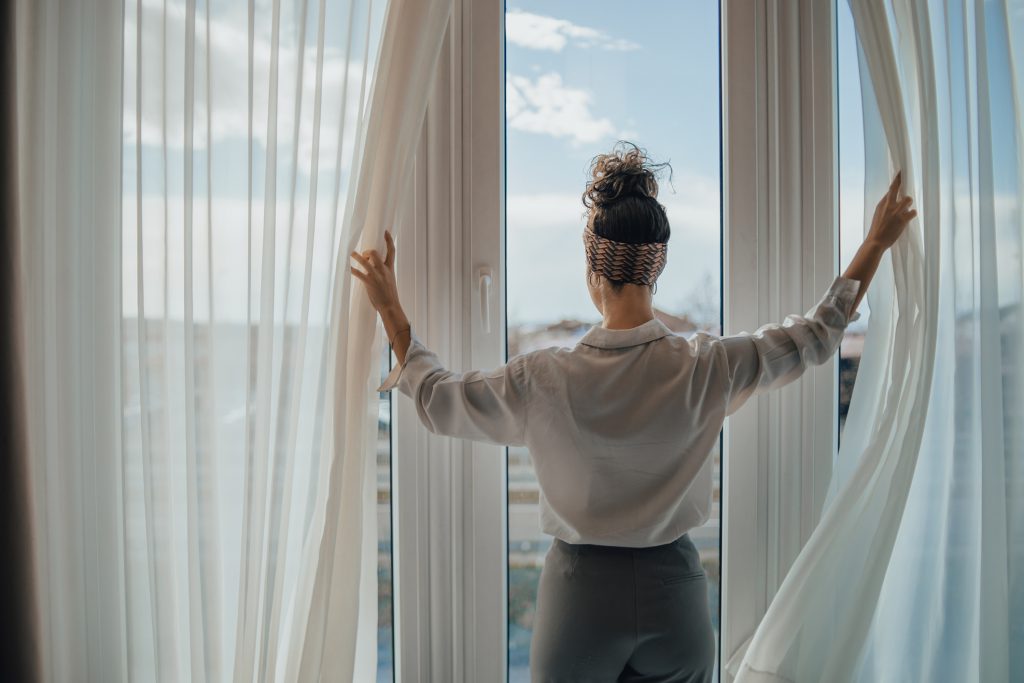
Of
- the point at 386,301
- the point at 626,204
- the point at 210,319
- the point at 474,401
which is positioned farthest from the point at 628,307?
the point at 210,319

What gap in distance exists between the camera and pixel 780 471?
4.54 feet

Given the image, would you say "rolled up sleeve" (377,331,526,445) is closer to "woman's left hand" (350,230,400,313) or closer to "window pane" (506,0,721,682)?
"woman's left hand" (350,230,400,313)

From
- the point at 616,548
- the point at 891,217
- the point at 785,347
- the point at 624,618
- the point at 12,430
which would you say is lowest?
the point at 624,618

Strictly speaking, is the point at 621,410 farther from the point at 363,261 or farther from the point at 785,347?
the point at 363,261

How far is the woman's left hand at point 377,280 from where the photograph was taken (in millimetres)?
1156

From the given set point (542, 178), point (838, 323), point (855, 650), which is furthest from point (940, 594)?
point (542, 178)

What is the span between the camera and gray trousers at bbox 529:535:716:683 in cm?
109

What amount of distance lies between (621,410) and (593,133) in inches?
24.4

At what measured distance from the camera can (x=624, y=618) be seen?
3.57 ft

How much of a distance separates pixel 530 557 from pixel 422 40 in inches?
39.2

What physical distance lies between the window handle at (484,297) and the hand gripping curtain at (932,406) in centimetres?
68

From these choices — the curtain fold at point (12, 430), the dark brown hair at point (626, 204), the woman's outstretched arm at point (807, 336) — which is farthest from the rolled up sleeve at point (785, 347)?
the curtain fold at point (12, 430)

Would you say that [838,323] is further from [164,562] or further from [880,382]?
[164,562]

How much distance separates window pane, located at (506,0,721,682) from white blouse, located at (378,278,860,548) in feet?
1.01
